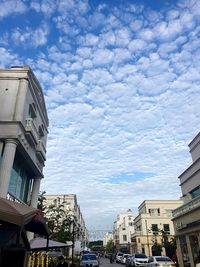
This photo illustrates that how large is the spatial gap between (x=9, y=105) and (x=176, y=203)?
199ft

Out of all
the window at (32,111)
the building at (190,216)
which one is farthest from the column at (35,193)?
the building at (190,216)

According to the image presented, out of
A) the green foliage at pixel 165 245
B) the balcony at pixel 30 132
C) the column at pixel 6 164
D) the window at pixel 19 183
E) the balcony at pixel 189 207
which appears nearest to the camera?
the column at pixel 6 164

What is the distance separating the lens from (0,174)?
17188 millimetres

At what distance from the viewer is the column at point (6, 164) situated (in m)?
16.9

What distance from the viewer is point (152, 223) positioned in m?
68.3

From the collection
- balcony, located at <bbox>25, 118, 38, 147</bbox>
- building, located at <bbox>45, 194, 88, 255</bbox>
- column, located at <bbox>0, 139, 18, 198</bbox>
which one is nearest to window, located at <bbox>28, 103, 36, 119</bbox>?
balcony, located at <bbox>25, 118, 38, 147</bbox>

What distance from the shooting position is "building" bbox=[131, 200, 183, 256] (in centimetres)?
6719

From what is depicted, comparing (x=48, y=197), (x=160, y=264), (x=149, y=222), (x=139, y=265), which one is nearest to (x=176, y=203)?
(x=149, y=222)

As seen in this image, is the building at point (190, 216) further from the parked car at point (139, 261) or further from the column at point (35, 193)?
the column at point (35, 193)

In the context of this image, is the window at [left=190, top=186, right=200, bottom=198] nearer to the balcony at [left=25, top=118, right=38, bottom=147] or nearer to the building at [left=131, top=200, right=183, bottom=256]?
the balcony at [left=25, top=118, right=38, bottom=147]

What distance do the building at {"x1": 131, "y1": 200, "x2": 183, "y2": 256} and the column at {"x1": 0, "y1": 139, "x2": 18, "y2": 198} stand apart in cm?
5390

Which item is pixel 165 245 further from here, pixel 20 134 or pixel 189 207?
pixel 20 134

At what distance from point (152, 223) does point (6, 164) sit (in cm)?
5687

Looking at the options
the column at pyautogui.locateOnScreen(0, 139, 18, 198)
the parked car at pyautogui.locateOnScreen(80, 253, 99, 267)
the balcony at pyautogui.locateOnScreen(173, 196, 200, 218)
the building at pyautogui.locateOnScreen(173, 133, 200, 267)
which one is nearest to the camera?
the column at pyautogui.locateOnScreen(0, 139, 18, 198)
